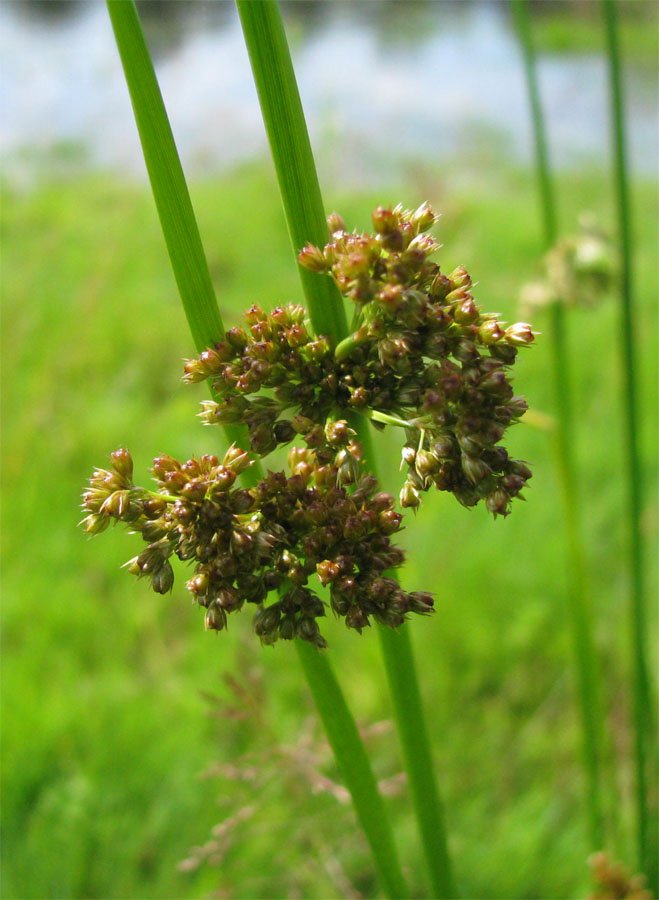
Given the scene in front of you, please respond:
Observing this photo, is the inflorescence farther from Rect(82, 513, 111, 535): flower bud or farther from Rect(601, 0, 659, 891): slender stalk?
Rect(601, 0, 659, 891): slender stalk

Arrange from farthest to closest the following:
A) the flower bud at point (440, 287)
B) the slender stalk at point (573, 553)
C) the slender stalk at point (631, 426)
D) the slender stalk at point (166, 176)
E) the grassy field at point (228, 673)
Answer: the grassy field at point (228, 673) → the slender stalk at point (573, 553) → the slender stalk at point (631, 426) → the flower bud at point (440, 287) → the slender stalk at point (166, 176)

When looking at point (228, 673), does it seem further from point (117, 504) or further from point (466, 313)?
point (466, 313)

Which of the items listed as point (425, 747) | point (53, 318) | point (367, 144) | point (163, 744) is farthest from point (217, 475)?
point (367, 144)

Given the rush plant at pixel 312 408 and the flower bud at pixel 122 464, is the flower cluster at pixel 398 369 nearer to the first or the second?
the rush plant at pixel 312 408

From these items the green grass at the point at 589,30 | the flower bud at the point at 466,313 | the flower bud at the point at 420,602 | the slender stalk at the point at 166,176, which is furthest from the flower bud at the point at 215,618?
the green grass at the point at 589,30

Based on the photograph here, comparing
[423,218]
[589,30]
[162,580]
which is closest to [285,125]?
[423,218]

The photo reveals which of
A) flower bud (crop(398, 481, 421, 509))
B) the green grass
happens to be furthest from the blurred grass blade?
the green grass
